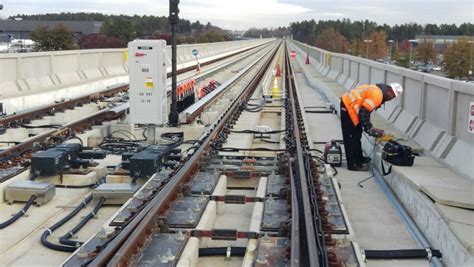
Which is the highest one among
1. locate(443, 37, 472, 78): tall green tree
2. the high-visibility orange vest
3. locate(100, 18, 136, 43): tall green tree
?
locate(100, 18, 136, 43): tall green tree

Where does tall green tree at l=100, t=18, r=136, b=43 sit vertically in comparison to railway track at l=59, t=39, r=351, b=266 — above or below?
above

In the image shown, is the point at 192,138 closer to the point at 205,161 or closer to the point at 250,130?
the point at 250,130

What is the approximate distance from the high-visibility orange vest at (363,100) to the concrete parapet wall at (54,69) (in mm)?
10158

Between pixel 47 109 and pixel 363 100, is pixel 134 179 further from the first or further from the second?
pixel 47 109

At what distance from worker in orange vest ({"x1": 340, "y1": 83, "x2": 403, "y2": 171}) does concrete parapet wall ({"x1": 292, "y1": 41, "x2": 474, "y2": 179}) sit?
0.77 meters

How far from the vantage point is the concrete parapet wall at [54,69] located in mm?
18797

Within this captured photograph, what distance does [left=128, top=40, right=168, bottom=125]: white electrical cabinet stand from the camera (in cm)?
1308

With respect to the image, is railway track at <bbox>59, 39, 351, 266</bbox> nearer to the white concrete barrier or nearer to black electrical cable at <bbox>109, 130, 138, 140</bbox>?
black electrical cable at <bbox>109, 130, 138, 140</bbox>

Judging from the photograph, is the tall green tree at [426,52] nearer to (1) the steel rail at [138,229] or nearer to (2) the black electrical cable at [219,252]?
(1) the steel rail at [138,229]

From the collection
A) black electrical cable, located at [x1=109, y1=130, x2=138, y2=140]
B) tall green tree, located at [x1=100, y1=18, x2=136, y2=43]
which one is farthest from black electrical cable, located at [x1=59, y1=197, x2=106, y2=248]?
tall green tree, located at [x1=100, y1=18, x2=136, y2=43]

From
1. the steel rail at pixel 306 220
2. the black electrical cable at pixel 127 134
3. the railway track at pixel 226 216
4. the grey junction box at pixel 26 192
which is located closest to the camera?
the steel rail at pixel 306 220

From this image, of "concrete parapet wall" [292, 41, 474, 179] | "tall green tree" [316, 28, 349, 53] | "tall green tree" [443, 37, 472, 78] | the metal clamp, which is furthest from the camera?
"tall green tree" [316, 28, 349, 53]

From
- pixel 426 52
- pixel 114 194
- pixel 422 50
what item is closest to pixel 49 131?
pixel 114 194

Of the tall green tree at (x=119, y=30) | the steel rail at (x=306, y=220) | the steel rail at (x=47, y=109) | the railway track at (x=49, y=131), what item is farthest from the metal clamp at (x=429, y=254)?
the tall green tree at (x=119, y=30)
